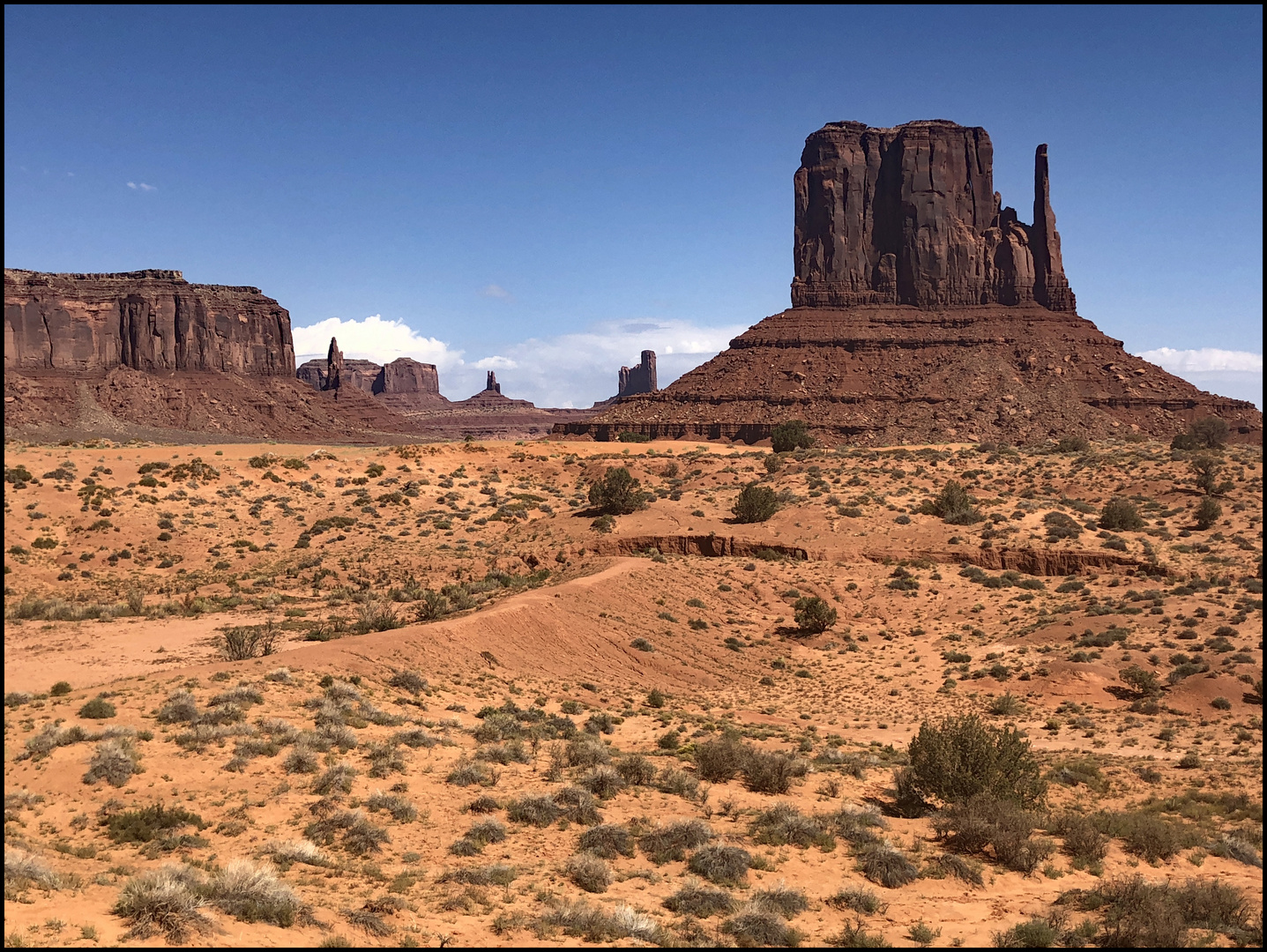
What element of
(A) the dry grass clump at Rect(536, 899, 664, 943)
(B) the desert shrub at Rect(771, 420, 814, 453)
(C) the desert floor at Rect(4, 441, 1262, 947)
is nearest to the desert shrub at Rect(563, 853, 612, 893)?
(C) the desert floor at Rect(4, 441, 1262, 947)

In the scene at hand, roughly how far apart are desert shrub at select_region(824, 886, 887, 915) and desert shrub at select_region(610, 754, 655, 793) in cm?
455

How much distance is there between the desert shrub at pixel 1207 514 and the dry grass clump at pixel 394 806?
35.3 metres

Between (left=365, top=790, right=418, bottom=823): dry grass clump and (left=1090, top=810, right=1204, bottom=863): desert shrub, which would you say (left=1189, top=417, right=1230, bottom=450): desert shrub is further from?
(left=365, top=790, right=418, bottom=823): dry grass clump

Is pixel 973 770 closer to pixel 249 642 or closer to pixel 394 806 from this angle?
pixel 394 806

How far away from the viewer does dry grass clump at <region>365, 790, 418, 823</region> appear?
1374 cm

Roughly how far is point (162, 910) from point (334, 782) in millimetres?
4896

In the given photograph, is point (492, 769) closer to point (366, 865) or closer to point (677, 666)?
point (366, 865)

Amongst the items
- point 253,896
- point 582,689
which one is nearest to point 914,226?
point 582,689

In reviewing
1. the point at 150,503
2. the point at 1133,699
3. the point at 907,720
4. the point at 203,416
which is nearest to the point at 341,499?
the point at 150,503

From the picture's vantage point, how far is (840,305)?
133 meters

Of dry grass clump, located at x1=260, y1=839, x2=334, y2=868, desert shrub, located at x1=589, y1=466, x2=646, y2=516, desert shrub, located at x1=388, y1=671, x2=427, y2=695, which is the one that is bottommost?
dry grass clump, located at x1=260, y1=839, x2=334, y2=868

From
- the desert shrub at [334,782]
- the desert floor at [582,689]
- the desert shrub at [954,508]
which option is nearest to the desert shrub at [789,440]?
the desert floor at [582,689]

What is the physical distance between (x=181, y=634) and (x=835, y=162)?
132 metres

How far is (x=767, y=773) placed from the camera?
16.2 meters
